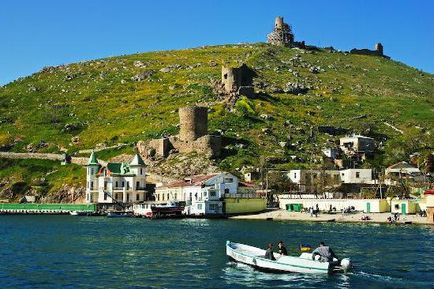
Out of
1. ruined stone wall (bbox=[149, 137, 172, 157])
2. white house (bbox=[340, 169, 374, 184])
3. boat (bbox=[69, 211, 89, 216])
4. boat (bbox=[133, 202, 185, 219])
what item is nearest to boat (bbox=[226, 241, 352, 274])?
boat (bbox=[133, 202, 185, 219])

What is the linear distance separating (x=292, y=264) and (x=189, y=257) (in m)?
11.9

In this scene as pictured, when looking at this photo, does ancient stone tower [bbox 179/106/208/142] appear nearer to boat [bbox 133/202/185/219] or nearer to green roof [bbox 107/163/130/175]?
green roof [bbox 107/163/130/175]

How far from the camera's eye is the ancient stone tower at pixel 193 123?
450 ft

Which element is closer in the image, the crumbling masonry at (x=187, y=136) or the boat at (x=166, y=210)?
the boat at (x=166, y=210)

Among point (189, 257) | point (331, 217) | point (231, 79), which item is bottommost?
point (189, 257)

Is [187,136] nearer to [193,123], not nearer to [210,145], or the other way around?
[193,123]

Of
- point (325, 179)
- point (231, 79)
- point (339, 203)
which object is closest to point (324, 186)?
point (325, 179)

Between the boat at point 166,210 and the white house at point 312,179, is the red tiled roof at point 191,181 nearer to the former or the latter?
the boat at point 166,210

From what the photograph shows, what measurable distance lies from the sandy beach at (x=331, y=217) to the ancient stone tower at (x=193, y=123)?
97.5ft

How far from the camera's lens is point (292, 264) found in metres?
45.4

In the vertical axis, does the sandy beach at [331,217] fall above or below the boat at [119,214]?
below

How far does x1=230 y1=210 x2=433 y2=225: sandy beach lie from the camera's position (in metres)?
94.4

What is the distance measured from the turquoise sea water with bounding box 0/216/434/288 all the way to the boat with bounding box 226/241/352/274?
645 mm

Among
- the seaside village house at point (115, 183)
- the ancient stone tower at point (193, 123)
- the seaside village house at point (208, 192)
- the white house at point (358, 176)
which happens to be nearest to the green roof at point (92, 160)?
the seaside village house at point (115, 183)
